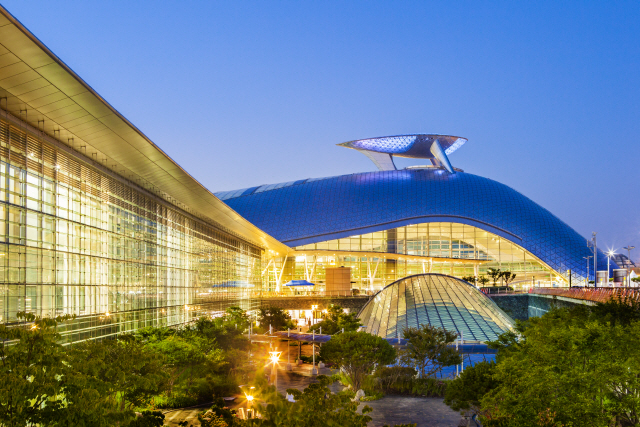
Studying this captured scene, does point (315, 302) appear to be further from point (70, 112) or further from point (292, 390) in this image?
point (292, 390)

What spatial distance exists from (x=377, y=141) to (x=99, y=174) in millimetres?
79387

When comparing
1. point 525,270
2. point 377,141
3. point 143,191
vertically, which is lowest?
point 525,270

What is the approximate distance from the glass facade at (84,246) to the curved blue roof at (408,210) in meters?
50.8

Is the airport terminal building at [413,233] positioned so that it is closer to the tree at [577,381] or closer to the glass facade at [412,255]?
the glass facade at [412,255]

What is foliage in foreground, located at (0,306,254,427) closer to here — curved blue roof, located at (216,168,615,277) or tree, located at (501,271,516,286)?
curved blue roof, located at (216,168,615,277)

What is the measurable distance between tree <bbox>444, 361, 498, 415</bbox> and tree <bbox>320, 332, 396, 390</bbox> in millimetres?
8140

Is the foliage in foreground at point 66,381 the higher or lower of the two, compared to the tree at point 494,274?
higher

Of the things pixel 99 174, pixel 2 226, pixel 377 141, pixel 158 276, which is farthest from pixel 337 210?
pixel 2 226

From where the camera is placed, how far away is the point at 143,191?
33156mm

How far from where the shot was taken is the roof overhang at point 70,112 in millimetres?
15016

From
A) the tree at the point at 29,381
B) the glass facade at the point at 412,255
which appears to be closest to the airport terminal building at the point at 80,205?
the tree at the point at 29,381

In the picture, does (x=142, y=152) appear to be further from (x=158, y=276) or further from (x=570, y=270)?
(x=570, y=270)

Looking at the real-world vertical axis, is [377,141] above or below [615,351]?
above

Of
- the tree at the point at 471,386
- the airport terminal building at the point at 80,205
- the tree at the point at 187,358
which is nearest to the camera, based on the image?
the airport terminal building at the point at 80,205
